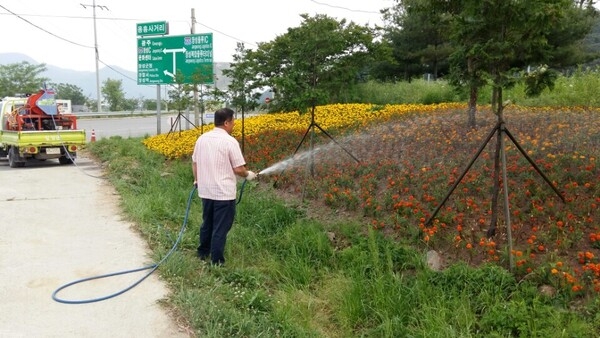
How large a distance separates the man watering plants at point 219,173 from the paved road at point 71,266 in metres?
0.77

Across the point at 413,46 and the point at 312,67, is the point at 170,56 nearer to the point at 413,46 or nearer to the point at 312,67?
the point at 312,67

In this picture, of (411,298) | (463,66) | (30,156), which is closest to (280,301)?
(411,298)

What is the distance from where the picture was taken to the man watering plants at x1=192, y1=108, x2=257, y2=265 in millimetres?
4914

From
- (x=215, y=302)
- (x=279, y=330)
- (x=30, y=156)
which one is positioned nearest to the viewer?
(x=279, y=330)

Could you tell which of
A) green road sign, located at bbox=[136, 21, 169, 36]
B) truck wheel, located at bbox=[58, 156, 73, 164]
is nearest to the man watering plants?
truck wheel, located at bbox=[58, 156, 73, 164]

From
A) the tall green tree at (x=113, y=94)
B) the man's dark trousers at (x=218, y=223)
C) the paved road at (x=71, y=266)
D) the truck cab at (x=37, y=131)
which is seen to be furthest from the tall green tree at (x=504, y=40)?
the tall green tree at (x=113, y=94)

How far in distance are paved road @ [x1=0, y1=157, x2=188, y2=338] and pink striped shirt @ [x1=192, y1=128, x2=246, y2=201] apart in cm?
105

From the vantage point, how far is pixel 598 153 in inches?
258

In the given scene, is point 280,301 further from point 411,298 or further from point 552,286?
point 552,286

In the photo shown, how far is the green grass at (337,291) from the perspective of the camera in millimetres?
3695

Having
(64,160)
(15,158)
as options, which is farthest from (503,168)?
(15,158)

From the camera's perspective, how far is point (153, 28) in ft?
55.2

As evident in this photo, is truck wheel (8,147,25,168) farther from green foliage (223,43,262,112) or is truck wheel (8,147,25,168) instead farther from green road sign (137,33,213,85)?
green foliage (223,43,262,112)

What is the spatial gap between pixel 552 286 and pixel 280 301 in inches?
90.4
